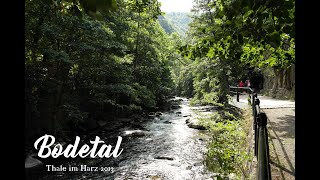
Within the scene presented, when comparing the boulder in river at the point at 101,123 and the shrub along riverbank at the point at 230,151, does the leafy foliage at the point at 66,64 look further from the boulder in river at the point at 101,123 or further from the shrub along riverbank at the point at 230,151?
the shrub along riverbank at the point at 230,151

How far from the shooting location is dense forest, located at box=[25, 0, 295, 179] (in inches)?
102

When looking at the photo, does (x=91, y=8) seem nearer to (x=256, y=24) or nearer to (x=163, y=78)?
(x=256, y=24)

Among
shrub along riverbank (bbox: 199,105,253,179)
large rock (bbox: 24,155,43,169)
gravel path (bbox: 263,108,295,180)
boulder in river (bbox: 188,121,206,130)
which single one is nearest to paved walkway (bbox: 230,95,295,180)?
gravel path (bbox: 263,108,295,180)

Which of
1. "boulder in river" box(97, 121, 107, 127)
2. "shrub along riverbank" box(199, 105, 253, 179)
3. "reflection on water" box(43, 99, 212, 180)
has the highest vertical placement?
"shrub along riverbank" box(199, 105, 253, 179)

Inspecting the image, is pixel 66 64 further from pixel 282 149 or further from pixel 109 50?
pixel 282 149

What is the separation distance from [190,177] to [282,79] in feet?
52.9

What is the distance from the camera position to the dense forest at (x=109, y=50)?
2.58 metres

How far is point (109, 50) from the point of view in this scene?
1894 centimetres

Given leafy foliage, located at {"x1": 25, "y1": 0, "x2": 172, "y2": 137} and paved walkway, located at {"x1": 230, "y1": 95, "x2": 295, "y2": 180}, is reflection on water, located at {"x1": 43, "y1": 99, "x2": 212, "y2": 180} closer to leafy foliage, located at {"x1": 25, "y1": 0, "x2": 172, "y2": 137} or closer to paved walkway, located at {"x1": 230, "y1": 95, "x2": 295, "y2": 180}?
paved walkway, located at {"x1": 230, "y1": 95, "x2": 295, "y2": 180}

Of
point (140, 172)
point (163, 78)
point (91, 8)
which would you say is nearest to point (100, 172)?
point (140, 172)

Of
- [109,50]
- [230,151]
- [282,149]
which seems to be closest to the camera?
[230,151]

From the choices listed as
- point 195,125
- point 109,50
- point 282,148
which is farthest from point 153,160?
point 109,50

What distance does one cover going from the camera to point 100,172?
1086 cm
